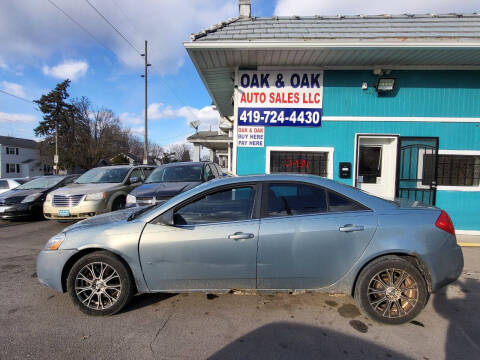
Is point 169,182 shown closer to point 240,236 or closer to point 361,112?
point 240,236

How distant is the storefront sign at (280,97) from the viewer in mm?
5816

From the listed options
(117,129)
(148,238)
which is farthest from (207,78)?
(117,129)

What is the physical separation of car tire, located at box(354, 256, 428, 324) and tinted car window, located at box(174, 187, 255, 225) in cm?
147

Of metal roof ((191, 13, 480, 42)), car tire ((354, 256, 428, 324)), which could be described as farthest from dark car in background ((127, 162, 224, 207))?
car tire ((354, 256, 428, 324))

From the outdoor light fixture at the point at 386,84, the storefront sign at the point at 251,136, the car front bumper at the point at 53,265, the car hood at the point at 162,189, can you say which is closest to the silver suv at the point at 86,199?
the car hood at the point at 162,189

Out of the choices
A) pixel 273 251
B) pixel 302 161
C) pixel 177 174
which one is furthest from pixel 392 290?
pixel 177 174

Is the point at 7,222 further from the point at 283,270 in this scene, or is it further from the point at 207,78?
the point at 283,270

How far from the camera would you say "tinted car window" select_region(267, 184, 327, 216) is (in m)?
2.56

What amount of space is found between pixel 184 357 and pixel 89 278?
1422 millimetres

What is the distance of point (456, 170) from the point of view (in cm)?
576

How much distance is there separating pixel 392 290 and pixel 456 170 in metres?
5.25

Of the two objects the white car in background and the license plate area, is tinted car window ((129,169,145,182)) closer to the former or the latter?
the license plate area

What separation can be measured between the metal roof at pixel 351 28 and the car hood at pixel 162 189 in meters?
3.21

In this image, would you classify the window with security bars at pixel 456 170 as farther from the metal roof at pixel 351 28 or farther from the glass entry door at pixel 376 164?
the metal roof at pixel 351 28
